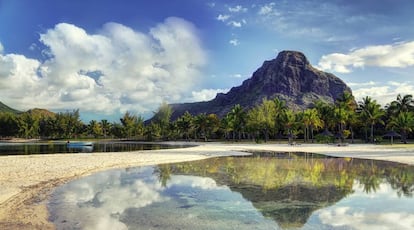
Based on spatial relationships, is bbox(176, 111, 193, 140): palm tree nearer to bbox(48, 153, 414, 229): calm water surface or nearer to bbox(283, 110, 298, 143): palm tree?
bbox(283, 110, 298, 143): palm tree

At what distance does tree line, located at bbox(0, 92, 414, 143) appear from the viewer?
85688mm

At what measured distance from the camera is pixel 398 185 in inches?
773

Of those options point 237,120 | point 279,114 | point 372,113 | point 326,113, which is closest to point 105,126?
point 237,120

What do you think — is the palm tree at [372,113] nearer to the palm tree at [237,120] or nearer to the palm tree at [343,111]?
the palm tree at [343,111]

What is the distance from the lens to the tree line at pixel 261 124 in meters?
85.7

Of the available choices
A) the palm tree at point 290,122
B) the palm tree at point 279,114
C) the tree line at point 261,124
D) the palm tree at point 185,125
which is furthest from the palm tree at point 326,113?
the palm tree at point 185,125

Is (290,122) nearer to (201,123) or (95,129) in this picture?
(201,123)

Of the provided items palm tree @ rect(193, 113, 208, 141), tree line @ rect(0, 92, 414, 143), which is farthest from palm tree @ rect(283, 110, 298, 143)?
palm tree @ rect(193, 113, 208, 141)

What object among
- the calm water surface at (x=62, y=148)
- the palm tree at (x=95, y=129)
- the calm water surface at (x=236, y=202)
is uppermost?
the palm tree at (x=95, y=129)

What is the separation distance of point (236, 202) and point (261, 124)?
3224 inches

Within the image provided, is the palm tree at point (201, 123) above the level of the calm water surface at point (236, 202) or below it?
above

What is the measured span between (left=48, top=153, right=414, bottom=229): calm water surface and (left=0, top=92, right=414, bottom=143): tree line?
64.8 m

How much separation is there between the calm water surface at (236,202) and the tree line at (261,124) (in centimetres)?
6480

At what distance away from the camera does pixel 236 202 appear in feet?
49.4
